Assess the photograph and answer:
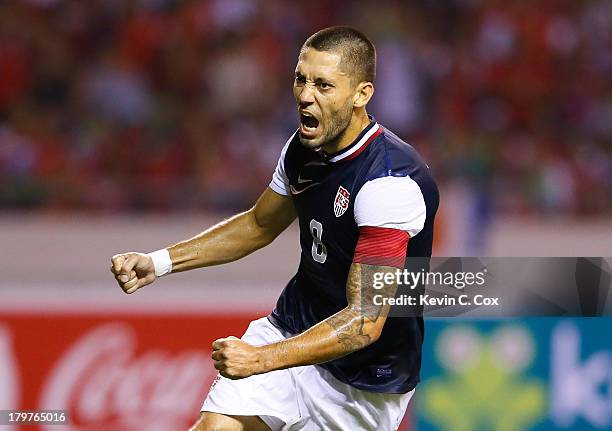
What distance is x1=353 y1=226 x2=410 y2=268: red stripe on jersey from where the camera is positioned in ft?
12.4

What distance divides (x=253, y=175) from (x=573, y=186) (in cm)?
242

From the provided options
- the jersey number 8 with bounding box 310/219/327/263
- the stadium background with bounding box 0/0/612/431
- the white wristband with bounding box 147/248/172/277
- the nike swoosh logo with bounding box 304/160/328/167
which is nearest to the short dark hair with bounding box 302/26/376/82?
the nike swoosh logo with bounding box 304/160/328/167

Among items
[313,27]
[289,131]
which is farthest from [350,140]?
[313,27]

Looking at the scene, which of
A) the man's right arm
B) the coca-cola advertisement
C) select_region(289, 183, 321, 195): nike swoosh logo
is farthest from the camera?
the coca-cola advertisement

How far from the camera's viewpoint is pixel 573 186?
8.36m

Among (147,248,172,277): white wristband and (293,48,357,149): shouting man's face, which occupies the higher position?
(293,48,357,149): shouting man's face

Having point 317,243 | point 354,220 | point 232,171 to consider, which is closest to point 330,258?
point 317,243

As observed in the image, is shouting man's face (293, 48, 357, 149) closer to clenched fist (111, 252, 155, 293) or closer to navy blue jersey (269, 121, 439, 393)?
navy blue jersey (269, 121, 439, 393)

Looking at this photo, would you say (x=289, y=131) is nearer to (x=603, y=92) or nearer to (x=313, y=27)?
(x=313, y=27)

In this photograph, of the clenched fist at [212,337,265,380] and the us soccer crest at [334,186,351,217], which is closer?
the clenched fist at [212,337,265,380]

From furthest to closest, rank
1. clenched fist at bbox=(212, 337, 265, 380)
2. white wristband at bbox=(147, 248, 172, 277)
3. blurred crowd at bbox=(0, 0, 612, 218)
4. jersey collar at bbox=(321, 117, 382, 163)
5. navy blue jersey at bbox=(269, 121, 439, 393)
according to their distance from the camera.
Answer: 1. blurred crowd at bbox=(0, 0, 612, 218)
2. white wristband at bbox=(147, 248, 172, 277)
3. jersey collar at bbox=(321, 117, 382, 163)
4. navy blue jersey at bbox=(269, 121, 439, 393)
5. clenched fist at bbox=(212, 337, 265, 380)

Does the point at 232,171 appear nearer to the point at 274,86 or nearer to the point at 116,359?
the point at 274,86

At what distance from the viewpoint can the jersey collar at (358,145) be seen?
4027mm

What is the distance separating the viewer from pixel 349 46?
393cm
